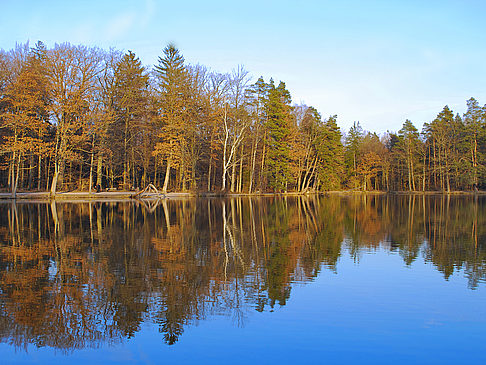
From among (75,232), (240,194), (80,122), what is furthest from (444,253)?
(240,194)

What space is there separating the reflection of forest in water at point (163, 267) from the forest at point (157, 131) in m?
21.7

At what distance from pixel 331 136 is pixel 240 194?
21636 mm

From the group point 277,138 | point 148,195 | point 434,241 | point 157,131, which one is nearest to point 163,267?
point 434,241

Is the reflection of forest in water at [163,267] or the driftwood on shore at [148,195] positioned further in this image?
the driftwood on shore at [148,195]

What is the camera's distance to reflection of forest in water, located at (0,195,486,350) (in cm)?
596

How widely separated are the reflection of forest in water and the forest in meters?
21.7

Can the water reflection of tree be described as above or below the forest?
below

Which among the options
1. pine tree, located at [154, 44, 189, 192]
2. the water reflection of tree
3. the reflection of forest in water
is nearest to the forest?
pine tree, located at [154, 44, 189, 192]

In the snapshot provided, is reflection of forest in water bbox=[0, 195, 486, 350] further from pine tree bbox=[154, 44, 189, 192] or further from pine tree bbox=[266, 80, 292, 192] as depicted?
pine tree bbox=[266, 80, 292, 192]

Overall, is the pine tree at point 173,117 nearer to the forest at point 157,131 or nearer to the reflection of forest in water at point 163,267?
the forest at point 157,131

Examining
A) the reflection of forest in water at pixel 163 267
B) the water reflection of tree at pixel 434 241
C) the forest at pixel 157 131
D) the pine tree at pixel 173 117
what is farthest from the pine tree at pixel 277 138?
the reflection of forest in water at pixel 163 267

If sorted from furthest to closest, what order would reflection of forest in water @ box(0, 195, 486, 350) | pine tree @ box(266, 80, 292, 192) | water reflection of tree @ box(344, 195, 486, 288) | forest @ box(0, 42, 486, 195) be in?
pine tree @ box(266, 80, 292, 192), forest @ box(0, 42, 486, 195), water reflection of tree @ box(344, 195, 486, 288), reflection of forest in water @ box(0, 195, 486, 350)

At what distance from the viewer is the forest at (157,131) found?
3634 centimetres

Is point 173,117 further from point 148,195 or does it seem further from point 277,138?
point 277,138
